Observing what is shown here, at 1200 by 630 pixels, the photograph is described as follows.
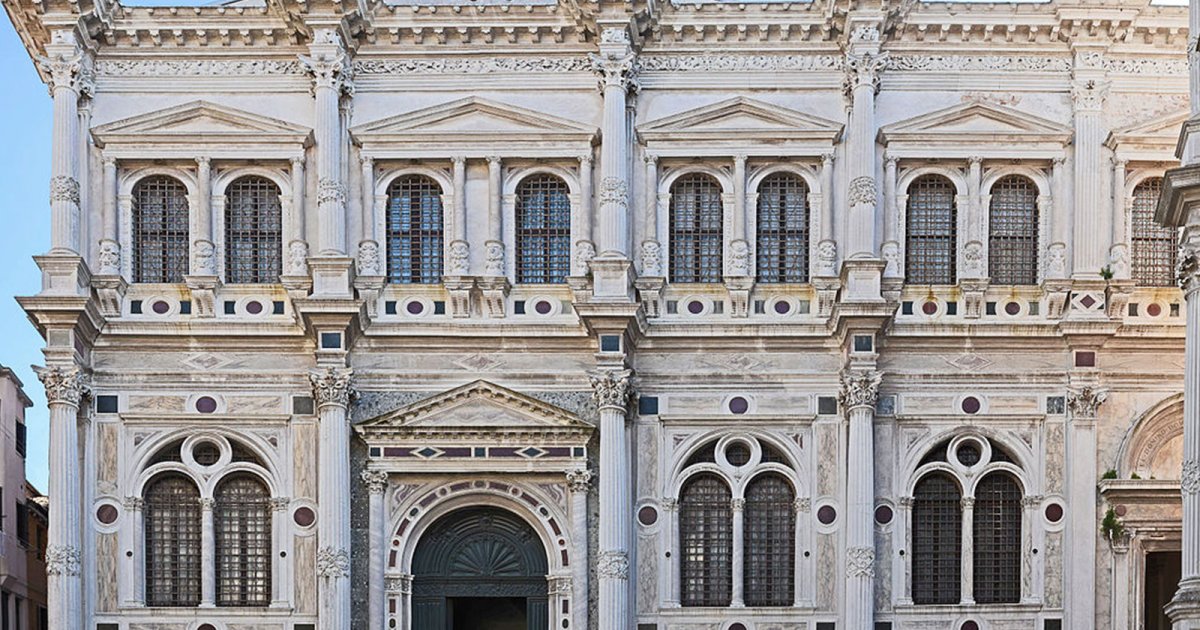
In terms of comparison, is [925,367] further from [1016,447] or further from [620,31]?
[620,31]

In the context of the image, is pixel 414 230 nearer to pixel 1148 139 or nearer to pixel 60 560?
pixel 60 560

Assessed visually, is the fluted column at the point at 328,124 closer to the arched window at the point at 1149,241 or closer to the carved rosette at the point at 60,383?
the carved rosette at the point at 60,383

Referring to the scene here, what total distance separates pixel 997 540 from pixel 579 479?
6.56m

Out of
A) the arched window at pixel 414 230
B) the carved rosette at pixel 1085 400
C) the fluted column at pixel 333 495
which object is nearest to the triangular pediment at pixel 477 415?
the fluted column at pixel 333 495

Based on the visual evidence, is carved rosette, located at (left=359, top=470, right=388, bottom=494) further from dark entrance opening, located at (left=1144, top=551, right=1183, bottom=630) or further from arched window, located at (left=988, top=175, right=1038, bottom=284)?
dark entrance opening, located at (left=1144, top=551, right=1183, bottom=630)

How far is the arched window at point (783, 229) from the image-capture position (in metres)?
30.8

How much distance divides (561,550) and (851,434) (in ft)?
15.7

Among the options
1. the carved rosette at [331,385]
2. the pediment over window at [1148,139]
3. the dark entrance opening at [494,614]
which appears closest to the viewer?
the carved rosette at [331,385]

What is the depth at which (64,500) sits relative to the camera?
29250 mm

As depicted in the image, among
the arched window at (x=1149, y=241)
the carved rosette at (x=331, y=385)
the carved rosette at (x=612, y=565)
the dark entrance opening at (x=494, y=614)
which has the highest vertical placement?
the arched window at (x=1149, y=241)

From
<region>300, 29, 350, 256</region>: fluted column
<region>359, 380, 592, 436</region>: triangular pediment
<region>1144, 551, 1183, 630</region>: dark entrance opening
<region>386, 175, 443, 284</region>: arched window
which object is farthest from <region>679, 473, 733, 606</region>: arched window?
<region>1144, 551, 1183, 630</region>: dark entrance opening

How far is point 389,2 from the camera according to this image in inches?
1230

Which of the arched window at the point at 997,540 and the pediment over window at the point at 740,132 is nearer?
the arched window at the point at 997,540

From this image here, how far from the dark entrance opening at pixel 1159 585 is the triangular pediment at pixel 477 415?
32.1 feet
